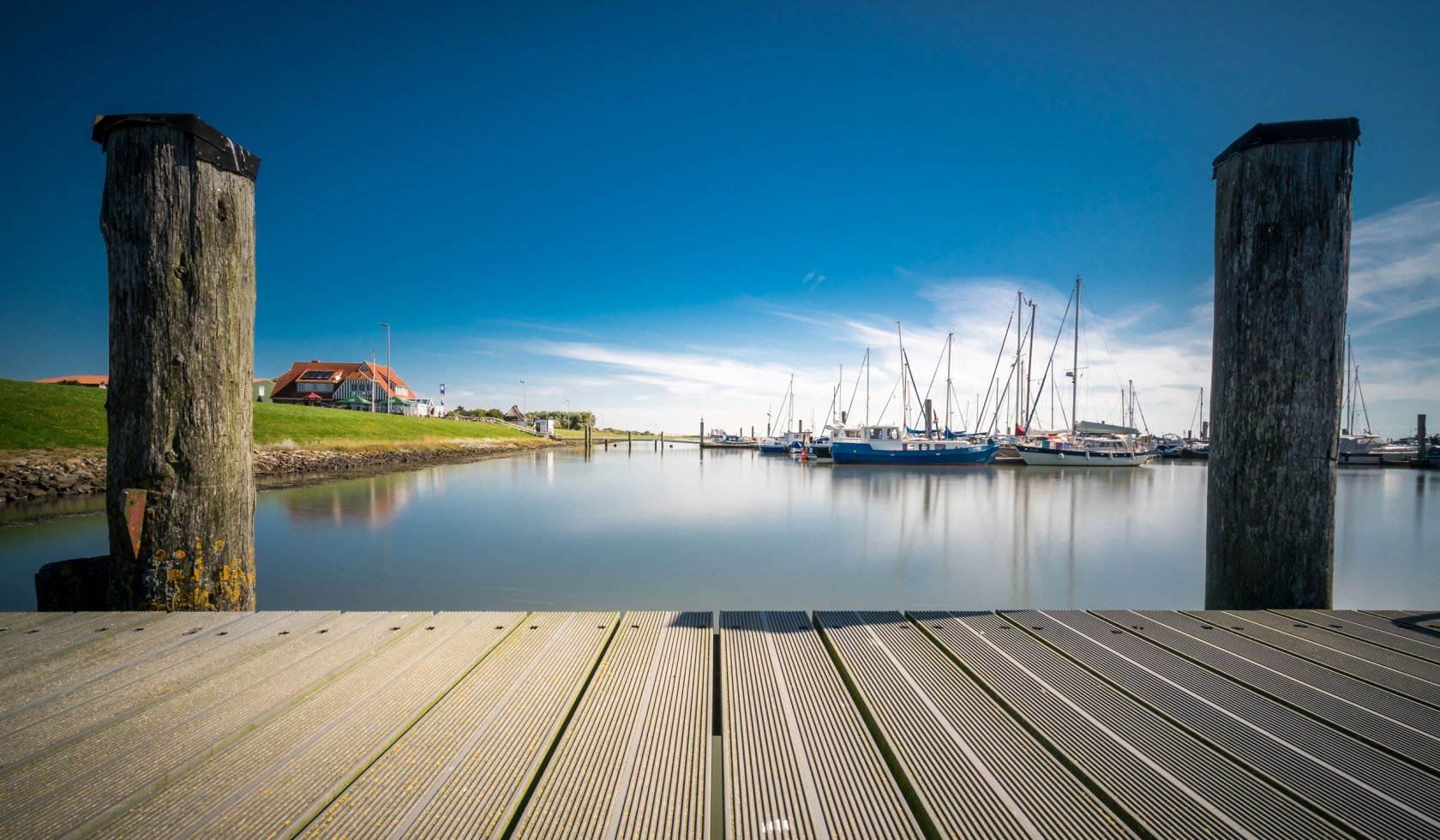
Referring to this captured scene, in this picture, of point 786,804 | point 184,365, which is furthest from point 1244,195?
point 184,365

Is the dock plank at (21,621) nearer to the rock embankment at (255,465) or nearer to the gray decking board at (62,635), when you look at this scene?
the gray decking board at (62,635)

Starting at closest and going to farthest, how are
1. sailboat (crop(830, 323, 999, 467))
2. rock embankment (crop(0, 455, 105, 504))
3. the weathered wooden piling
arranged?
the weathered wooden piling → rock embankment (crop(0, 455, 105, 504)) → sailboat (crop(830, 323, 999, 467))

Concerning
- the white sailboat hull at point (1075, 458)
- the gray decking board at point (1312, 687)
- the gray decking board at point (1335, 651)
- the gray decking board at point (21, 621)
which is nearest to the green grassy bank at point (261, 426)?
the gray decking board at point (21, 621)

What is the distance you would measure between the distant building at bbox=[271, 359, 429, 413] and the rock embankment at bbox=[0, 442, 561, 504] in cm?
2141

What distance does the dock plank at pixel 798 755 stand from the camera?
1332 mm

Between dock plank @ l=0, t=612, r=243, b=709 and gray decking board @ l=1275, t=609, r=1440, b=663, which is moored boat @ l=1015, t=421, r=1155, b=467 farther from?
dock plank @ l=0, t=612, r=243, b=709

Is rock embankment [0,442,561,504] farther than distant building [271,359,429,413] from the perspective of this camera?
No

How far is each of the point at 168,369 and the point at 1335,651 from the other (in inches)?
217

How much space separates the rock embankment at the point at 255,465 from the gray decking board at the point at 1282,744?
20386 millimetres

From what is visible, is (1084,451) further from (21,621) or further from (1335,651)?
(21,621)

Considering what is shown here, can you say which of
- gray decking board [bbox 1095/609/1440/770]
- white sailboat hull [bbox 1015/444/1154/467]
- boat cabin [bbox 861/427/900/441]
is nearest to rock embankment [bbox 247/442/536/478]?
gray decking board [bbox 1095/609/1440/770]

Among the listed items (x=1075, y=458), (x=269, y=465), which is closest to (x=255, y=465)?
(x=269, y=465)

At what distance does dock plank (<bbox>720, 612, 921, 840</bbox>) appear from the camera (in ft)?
4.37

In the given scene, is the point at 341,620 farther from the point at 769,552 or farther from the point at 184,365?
the point at 769,552
